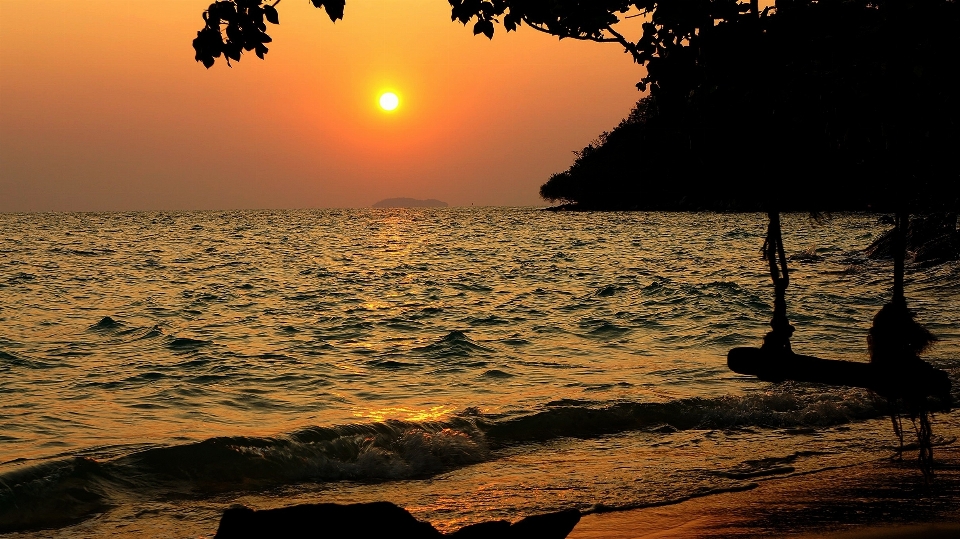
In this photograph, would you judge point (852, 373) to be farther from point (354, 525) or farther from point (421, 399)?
point (421, 399)

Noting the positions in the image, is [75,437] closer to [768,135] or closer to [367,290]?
[768,135]

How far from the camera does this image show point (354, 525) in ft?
17.0

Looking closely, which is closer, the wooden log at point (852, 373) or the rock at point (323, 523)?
the wooden log at point (852, 373)

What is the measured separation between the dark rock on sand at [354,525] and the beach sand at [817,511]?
1.83 m

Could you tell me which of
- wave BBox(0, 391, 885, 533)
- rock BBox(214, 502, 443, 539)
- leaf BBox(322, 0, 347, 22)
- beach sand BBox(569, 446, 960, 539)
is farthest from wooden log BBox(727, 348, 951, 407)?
wave BBox(0, 391, 885, 533)

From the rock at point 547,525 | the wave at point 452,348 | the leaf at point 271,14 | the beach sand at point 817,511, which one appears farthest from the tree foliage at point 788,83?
the wave at point 452,348

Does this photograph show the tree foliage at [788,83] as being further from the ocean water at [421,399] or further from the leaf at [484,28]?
the ocean water at [421,399]

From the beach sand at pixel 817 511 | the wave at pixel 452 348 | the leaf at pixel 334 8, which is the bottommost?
the wave at pixel 452 348

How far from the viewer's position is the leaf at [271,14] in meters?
5.52

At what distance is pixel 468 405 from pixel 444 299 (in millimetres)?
15548

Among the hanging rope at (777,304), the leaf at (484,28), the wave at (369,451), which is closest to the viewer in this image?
the hanging rope at (777,304)

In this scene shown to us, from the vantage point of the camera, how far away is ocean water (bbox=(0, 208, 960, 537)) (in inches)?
347

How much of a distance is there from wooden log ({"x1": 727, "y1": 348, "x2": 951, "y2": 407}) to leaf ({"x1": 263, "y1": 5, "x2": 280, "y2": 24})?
332cm

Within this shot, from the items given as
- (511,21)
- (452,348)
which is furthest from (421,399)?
(511,21)
